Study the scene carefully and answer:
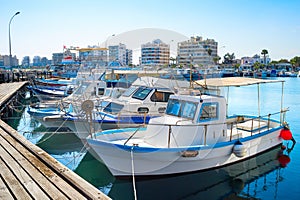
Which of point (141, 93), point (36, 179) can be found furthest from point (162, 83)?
point (36, 179)

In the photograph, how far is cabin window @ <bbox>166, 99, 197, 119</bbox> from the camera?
9102mm

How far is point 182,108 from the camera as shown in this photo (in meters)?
9.45

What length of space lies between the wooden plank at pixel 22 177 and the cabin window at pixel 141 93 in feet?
25.1

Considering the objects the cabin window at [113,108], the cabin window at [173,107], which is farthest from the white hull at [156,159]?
the cabin window at [113,108]

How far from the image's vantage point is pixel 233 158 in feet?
33.1

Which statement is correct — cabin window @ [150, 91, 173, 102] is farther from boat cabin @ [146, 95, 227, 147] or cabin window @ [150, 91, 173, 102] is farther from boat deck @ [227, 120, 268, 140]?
boat cabin @ [146, 95, 227, 147]

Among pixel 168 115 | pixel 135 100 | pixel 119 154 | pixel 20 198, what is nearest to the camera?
pixel 20 198

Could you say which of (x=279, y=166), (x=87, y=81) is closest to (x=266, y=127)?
(x=279, y=166)

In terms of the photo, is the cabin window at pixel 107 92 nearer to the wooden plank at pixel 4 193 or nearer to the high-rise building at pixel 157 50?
the high-rise building at pixel 157 50

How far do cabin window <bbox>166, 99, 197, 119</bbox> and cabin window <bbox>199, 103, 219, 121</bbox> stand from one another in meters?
0.29

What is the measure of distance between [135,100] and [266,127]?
6394 millimetres

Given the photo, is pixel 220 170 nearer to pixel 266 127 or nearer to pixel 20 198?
pixel 266 127

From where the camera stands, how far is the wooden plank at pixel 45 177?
15.6 ft

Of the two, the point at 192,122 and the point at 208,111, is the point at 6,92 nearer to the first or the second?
A: the point at 192,122
